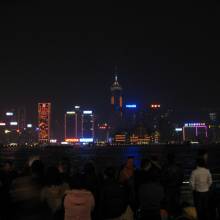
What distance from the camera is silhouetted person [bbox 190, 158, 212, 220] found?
10.2 metres

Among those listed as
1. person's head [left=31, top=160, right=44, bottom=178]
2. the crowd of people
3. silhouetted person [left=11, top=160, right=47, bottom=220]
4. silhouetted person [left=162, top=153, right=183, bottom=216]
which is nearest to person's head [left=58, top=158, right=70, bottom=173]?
the crowd of people

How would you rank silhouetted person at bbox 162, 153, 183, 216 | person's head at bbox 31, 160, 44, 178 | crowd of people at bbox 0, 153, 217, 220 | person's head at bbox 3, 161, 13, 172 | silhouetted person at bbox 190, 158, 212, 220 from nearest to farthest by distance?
crowd of people at bbox 0, 153, 217, 220, person's head at bbox 31, 160, 44, 178, person's head at bbox 3, 161, 13, 172, silhouetted person at bbox 190, 158, 212, 220, silhouetted person at bbox 162, 153, 183, 216

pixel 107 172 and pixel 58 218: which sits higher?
pixel 107 172

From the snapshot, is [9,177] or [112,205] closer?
[112,205]

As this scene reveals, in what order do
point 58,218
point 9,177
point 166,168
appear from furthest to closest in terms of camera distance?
point 166,168 → point 9,177 → point 58,218

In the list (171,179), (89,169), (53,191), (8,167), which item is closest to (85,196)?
(53,191)

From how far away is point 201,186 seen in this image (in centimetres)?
1030

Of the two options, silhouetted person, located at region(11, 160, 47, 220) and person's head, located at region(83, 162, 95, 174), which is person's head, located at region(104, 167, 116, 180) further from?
silhouetted person, located at region(11, 160, 47, 220)

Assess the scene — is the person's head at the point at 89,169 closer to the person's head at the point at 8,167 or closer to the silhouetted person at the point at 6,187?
the silhouetted person at the point at 6,187

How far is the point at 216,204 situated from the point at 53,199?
4.33 meters

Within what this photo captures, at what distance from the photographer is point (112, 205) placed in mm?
7484

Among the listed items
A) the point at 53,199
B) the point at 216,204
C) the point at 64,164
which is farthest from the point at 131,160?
the point at 53,199

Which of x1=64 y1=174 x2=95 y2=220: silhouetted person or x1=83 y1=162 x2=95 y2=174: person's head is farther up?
x1=83 y1=162 x2=95 y2=174: person's head

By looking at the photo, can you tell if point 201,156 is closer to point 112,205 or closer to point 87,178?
point 87,178
